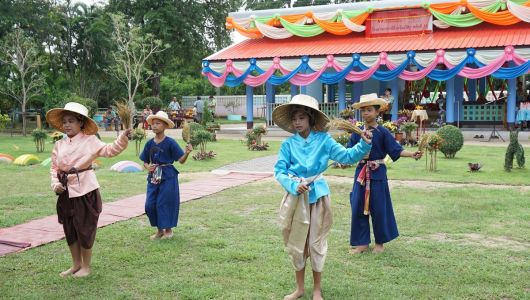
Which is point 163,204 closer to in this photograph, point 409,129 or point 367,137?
point 367,137

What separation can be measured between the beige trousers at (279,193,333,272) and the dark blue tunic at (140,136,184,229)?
208 centimetres

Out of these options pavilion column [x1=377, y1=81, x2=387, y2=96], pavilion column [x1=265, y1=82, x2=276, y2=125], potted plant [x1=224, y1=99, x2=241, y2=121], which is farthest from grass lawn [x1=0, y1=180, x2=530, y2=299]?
potted plant [x1=224, y1=99, x2=241, y2=121]

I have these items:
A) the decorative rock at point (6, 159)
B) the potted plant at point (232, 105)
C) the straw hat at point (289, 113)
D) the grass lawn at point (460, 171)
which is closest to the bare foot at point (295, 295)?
the straw hat at point (289, 113)

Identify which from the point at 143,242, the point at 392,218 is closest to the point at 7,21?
the point at 143,242

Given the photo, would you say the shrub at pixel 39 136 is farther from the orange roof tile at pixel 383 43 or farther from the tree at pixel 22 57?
the orange roof tile at pixel 383 43

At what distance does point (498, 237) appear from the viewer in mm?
5723

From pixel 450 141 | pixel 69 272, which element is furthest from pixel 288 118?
pixel 450 141

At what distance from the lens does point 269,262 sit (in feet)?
16.1

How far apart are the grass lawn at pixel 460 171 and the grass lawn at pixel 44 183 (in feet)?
11.4

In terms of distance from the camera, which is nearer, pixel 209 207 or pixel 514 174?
pixel 209 207

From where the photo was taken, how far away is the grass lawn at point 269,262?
420cm

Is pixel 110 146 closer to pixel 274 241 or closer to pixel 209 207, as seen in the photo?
pixel 274 241

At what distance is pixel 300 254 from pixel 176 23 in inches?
1123

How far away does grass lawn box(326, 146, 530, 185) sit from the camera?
9.78 m
